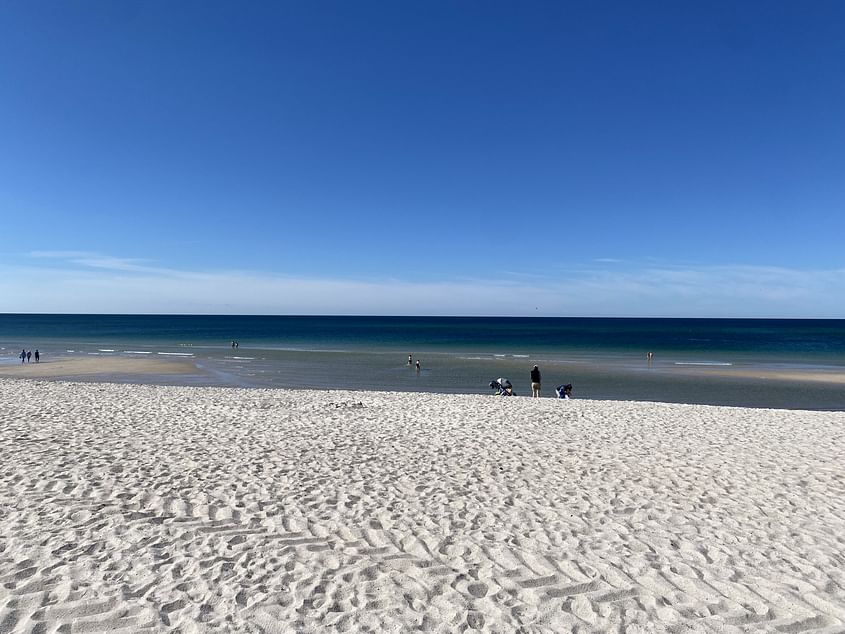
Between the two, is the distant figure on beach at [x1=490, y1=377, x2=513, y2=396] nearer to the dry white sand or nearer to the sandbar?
the dry white sand

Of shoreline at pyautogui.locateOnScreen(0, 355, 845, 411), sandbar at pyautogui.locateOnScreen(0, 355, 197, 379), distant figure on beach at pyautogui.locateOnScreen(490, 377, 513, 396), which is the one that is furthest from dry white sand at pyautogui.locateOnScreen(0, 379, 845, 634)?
sandbar at pyautogui.locateOnScreen(0, 355, 197, 379)

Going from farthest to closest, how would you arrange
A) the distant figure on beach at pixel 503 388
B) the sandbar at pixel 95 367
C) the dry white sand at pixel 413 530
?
the sandbar at pixel 95 367 → the distant figure on beach at pixel 503 388 → the dry white sand at pixel 413 530

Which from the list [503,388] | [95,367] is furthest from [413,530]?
[95,367]

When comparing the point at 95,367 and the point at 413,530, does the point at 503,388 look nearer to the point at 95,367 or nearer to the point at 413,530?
the point at 413,530

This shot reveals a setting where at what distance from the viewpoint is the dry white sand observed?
13.6 ft

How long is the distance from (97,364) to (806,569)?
40.8m

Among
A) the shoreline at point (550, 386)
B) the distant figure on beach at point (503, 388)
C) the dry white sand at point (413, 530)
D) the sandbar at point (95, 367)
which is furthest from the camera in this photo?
the sandbar at point (95, 367)

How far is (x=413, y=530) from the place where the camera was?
5730mm

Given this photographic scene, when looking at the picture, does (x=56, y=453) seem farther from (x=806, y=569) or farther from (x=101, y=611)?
(x=806, y=569)

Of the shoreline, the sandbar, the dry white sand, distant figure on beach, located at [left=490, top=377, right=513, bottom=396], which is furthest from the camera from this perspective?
the sandbar

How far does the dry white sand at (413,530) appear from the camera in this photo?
4141 mm

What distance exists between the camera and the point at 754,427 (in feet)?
40.5

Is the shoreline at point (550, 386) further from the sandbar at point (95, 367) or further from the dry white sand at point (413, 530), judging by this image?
the dry white sand at point (413, 530)

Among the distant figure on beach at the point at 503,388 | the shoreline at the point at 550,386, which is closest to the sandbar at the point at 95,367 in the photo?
the shoreline at the point at 550,386
